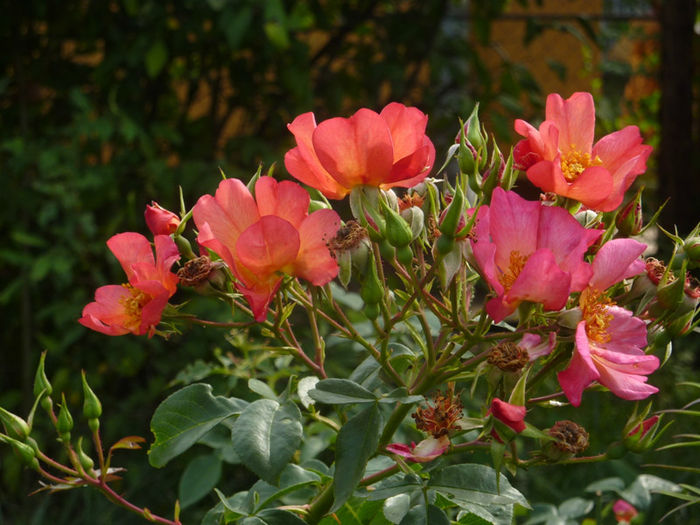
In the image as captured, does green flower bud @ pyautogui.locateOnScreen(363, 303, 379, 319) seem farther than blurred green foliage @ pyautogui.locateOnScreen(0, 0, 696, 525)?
No

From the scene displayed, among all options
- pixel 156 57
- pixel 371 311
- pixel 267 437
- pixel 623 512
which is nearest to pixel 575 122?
pixel 371 311

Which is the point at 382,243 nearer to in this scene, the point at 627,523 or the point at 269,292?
the point at 269,292

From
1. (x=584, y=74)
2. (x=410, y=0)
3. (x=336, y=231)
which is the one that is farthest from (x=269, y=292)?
(x=584, y=74)

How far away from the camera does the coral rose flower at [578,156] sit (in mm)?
552

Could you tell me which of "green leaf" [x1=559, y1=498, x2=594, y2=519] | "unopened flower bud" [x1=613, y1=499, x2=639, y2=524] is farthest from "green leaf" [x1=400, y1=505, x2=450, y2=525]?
"unopened flower bud" [x1=613, y1=499, x2=639, y2=524]

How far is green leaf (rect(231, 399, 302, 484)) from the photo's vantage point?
0.53m

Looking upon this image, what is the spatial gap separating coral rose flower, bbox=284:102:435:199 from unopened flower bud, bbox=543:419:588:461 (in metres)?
0.21

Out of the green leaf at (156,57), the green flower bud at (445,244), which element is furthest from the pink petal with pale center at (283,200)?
the green leaf at (156,57)

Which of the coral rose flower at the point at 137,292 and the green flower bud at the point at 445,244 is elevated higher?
the green flower bud at the point at 445,244

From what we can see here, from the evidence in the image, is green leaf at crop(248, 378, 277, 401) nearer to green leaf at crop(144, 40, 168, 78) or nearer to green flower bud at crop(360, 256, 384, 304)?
green flower bud at crop(360, 256, 384, 304)

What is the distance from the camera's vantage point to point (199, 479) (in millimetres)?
1042

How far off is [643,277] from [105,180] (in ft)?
5.34

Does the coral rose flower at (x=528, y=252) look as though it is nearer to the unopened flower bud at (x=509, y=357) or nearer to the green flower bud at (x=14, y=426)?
the unopened flower bud at (x=509, y=357)

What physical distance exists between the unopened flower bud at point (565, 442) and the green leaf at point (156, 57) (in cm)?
156
